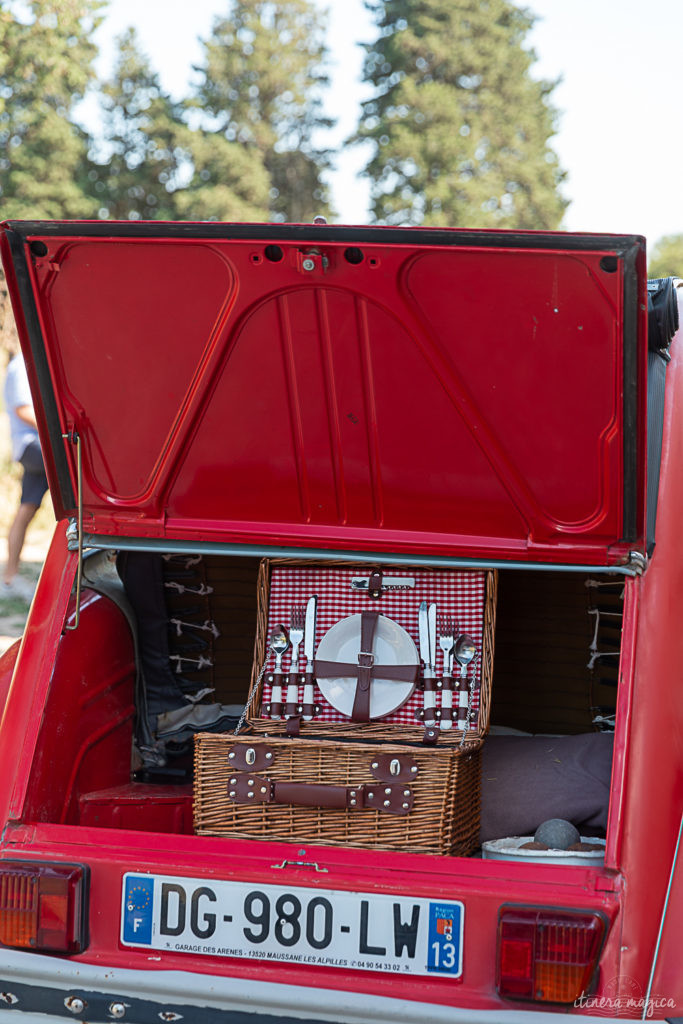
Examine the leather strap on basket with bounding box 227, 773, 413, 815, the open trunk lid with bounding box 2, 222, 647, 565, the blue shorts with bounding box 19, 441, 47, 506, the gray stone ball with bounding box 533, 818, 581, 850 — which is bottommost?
the gray stone ball with bounding box 533, 818, 581, 850

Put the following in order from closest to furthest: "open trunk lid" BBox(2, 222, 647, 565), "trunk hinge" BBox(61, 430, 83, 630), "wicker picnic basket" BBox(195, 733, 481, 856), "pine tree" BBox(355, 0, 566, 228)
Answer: "open trunk lid" BBox(2, 222, 647, 565) < "wicker picnic basket" BBox(195, 733, 481, 856) < "trunk hinge" BBox(61, 430, 83, 630) < "pine tree" BBox(355, 0, 566, 228)

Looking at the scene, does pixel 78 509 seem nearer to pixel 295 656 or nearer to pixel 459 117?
pixel 295 656

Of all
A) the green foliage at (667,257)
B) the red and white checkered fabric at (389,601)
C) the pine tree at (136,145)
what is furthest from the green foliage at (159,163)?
the red and white checkered fabric at (389,601)

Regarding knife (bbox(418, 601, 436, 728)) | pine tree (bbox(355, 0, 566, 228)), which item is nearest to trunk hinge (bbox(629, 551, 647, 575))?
knife (bbox(418, 601, 436, 728))

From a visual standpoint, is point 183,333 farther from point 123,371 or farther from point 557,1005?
Result: point 557,1005

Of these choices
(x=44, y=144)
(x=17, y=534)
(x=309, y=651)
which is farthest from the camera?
(x=44, y=144)

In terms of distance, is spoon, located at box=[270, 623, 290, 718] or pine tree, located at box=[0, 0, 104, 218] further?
pine tree, located at box=[0, 0, 104, 218]

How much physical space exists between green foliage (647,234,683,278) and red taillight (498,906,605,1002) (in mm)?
37112

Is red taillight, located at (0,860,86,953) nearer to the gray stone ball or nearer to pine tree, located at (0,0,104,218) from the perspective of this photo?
the gray stone ball

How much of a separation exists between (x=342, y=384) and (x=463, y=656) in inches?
32.1

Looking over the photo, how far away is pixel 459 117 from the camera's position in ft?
90.9

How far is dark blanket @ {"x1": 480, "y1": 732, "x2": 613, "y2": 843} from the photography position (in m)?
2.55

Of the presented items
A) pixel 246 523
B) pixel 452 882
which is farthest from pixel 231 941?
pixel 246 523

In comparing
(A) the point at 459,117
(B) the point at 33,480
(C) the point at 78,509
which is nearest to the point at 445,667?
(C) the point at 78,509
